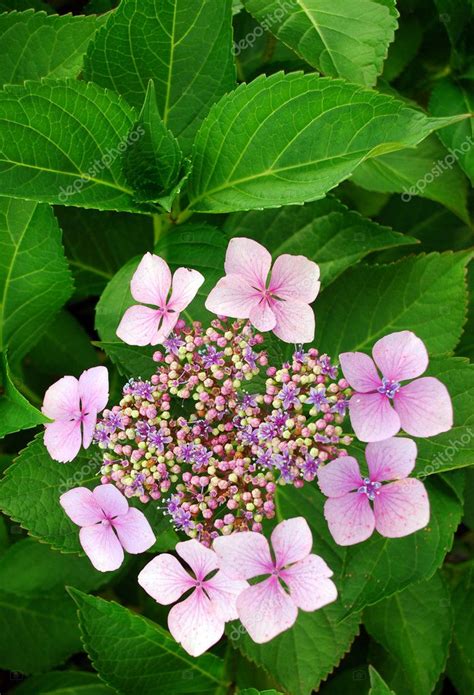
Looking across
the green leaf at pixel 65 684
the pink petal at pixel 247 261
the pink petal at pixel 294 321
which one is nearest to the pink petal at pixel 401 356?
the pink petal at pixel 294 321

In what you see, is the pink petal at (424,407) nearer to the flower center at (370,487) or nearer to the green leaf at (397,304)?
the flower center at (370,487)

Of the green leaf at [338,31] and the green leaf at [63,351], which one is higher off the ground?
the green leaf at [338,31]

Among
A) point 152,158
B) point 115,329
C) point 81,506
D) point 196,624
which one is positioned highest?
point 152,158

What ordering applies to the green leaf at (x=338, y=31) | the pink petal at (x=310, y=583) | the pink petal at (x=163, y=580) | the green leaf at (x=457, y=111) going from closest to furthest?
1. the pink petal at (x=310, y=583)
2. the pink petal at (x=163, y=580)
3. the green leaf at (x=338, y=31)
4. the green leaf at (x=457, y=111)

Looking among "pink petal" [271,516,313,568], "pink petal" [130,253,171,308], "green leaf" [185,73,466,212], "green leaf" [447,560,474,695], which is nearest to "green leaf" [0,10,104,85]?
"green leaf" [185,73,466,212]

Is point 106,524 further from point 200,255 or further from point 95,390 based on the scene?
point 200,255

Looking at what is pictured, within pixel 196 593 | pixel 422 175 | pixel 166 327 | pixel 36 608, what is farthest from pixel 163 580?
pixel 422 175

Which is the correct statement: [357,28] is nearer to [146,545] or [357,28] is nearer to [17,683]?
[146,545]

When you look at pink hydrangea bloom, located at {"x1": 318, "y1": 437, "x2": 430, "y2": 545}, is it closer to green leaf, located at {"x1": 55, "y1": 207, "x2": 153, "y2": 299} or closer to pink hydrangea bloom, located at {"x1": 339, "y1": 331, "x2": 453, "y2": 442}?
pink hydrangea bloom, located at {"x1": 339, "y1": 331, "x2": 453, "y2": 442}
